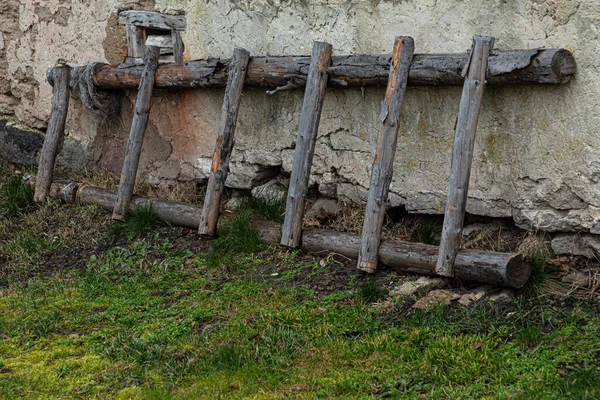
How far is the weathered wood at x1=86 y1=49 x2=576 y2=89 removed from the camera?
4723mm

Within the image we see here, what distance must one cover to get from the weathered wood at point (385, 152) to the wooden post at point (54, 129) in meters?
3.47

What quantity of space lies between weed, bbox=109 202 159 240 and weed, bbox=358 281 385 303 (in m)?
2.24

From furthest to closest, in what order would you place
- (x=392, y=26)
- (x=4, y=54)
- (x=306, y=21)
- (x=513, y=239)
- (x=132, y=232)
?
(x=4, y=54)
(x=132, y=232)
(x=306, y=21)
(x=392, y=26)
(x=513, y=239)

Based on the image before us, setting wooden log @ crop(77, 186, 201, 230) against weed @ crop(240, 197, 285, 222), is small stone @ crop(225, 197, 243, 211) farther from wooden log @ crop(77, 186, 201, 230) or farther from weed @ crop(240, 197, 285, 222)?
wooden log @ crop(77, 186, 201, 230)

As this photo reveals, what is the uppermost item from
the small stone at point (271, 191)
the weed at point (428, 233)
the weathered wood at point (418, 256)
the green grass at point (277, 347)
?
the small stone at point (271, 191)

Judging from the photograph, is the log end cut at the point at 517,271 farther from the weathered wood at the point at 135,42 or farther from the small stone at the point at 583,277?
the weathered wood at the point at 135,42

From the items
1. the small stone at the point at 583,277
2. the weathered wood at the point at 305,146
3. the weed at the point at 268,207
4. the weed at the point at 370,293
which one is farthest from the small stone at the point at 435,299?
the weed at the point at 268,207

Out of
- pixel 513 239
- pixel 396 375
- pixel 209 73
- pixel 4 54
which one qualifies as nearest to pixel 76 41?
pixel 4 54

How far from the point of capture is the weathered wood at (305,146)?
5.69 m

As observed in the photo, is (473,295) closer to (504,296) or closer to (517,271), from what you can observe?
(504,296)

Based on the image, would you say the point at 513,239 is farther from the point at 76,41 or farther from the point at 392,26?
the point at 76,41

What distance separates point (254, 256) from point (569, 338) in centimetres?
240

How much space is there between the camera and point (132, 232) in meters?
6.46

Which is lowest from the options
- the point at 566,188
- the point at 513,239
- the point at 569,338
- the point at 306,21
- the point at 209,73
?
the point at 569,338
